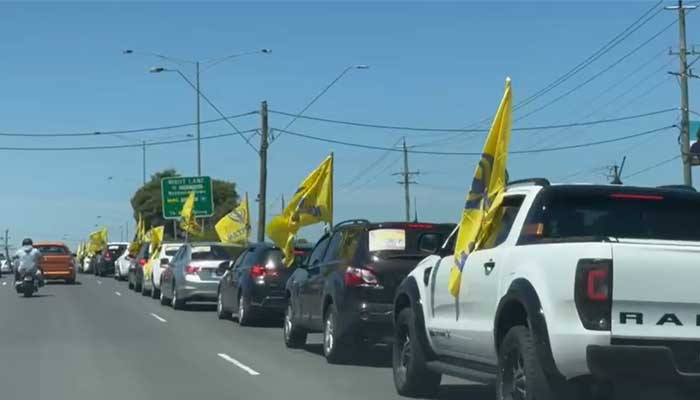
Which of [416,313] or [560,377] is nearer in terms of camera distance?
[560,377]

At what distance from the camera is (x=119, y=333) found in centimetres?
1981

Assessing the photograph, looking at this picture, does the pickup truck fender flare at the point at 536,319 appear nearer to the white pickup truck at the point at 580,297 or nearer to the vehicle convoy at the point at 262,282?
the white pickup truck at the point at 580,297

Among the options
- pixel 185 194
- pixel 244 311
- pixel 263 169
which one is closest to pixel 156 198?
pixel 185 194

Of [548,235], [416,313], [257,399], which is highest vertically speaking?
[548,235]

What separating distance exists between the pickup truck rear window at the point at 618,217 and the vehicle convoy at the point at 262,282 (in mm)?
11039

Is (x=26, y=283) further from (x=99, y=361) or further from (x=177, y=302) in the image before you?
(x=99, y=361)

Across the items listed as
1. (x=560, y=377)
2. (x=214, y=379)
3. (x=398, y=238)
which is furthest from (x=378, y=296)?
(x=560, y=377)

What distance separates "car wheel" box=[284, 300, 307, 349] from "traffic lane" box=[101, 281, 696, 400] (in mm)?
141

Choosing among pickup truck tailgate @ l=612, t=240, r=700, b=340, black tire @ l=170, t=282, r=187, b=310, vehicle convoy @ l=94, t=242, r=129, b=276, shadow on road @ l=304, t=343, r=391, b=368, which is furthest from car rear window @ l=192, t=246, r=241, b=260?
vehicle convoy @ l=94, t=242, r=129, b=276

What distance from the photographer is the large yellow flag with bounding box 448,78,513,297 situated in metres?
9.80

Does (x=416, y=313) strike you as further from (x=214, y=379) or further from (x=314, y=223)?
(x=314, y=223)

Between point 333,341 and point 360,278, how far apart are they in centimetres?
98

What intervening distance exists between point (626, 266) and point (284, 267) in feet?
43.4

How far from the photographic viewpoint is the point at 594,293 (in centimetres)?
763
